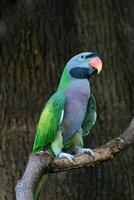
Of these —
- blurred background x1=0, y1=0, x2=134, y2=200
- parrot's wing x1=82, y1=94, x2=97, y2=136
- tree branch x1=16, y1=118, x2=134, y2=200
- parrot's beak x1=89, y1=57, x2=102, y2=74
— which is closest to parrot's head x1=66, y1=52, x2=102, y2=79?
parrot's beak x1=89, y1=57, x2=102, y2=74

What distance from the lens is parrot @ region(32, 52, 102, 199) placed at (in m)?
2.65

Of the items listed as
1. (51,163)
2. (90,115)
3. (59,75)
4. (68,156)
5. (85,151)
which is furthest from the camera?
(59,75)

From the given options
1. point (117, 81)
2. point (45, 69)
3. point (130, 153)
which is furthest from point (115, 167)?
point (45, 69)

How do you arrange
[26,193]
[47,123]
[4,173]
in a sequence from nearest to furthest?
[26,193] < [47,123] < [4,173]

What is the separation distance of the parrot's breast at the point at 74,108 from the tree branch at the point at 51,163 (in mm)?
167

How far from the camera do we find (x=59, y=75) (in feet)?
13.7

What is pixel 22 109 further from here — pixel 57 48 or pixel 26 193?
pixel 26 193

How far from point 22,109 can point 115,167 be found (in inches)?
33.9

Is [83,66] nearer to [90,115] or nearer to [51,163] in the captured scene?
[90,115]

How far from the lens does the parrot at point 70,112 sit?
8.68 ft

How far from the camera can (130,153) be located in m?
4.28

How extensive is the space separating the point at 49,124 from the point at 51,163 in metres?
0.25

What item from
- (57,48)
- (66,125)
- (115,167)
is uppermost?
(57,48)

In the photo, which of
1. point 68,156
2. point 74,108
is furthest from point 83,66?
point 68,156
